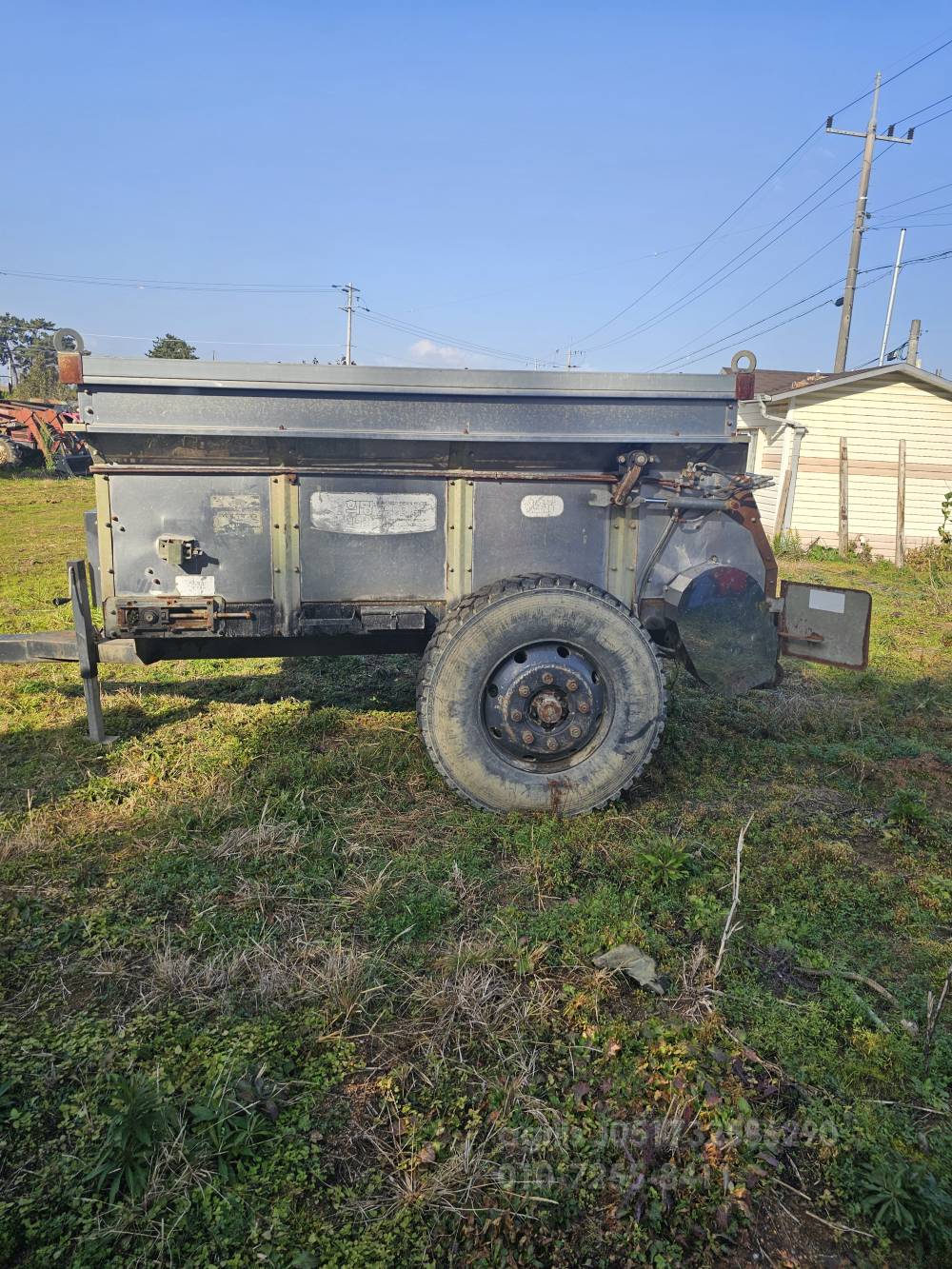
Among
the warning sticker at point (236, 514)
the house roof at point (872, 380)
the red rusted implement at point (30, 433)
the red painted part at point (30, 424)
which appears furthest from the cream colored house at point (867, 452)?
the red painted part at point (30, 424)

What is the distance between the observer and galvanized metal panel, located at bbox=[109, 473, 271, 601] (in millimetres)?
3639

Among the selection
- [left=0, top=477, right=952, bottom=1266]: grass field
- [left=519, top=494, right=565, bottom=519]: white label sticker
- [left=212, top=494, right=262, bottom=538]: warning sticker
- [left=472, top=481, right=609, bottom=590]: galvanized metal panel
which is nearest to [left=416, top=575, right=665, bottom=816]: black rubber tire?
[left=0, top=477, right=952, bottom=1266]: grass field

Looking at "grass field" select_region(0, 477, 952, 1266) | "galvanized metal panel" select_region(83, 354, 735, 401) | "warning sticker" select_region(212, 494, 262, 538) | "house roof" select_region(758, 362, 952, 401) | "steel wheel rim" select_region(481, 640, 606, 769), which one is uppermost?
"house roof" select_region(758, 362, 952, 401)

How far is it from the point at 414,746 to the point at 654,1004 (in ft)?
7.64

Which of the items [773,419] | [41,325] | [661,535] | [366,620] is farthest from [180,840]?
[41,325]

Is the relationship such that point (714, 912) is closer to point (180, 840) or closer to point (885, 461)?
point (180, 840)

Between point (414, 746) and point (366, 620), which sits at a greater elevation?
point (366, 620)

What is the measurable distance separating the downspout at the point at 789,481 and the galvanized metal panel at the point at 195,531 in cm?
1439

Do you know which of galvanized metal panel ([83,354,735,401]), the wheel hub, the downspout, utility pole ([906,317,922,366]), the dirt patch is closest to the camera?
the dirt patch

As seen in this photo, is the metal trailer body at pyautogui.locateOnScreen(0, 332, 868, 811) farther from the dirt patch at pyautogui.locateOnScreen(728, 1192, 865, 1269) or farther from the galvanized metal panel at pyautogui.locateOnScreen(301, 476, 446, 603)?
the dirt patch at pyautogui.locateOnScreen(728, 1192, 865, 1269)

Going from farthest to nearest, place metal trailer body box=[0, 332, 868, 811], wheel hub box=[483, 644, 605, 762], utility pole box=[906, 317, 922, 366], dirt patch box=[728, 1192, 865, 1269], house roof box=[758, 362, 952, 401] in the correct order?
utility pole box=[906, 317, 922, 366], house roof box=[758, 362, 952, 401], wheel hub box=[483, 644, 605, 762], metal trailer body box=[0, 332, 868, 811], dirt patch box=[728, 1192, 865, 1269]

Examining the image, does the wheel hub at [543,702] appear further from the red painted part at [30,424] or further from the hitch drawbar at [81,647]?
the red painted part at [30,424]

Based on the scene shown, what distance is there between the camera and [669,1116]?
218cm

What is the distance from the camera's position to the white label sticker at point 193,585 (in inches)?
147
